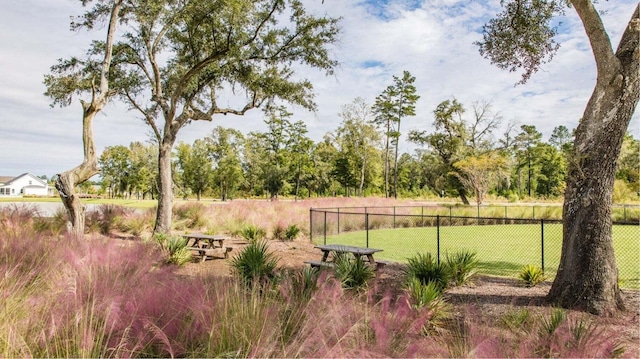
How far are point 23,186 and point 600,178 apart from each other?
12120cm

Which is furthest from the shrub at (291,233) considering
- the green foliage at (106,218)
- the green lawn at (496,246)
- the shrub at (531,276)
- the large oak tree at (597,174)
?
the large oak tree at (597,174)

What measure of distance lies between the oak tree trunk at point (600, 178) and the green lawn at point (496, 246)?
365cm

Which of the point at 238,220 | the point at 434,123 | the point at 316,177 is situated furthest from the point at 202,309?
the point at 316,177

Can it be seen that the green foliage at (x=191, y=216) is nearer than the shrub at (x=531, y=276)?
No

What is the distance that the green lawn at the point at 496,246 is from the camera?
11.0 meters

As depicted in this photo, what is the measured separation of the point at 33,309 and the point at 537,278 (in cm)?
827

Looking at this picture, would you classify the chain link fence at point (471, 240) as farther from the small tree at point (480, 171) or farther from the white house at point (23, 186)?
the white house at point (23, 186)

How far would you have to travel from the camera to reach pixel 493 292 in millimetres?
7316

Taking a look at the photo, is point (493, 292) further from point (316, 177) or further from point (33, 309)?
point (316, 177)

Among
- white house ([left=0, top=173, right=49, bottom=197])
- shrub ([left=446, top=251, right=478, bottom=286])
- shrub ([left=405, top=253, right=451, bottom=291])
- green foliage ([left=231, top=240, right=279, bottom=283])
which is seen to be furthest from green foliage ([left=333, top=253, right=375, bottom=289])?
white house ([left=0, top=173, right=49, bottom=197])

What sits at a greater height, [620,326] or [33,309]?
[33,309]

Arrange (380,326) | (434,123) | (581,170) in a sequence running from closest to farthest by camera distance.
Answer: (380,326) < (581,170) < (434,123)

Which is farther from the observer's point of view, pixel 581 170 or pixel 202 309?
pixel 581 170

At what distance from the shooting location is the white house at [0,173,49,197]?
302 feet
